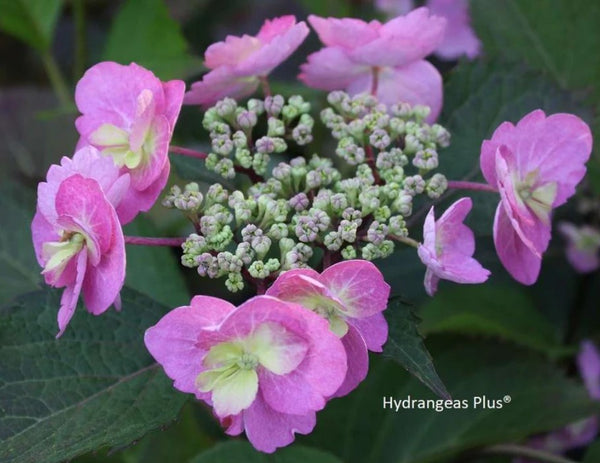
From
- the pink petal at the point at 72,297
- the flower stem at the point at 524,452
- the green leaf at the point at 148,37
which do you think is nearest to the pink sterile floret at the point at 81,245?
the pink petal at the point at 72,297

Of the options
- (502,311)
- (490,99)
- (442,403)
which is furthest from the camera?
(502,311)

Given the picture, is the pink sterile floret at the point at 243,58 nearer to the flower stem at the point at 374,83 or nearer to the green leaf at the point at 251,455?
the flower stem at the point at 374,83

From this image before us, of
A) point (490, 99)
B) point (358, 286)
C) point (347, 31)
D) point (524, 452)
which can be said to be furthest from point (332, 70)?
point (524, 452)

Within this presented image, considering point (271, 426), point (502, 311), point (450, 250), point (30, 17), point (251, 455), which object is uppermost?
point (450, 250)

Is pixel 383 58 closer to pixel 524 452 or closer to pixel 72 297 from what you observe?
pixel 72 297

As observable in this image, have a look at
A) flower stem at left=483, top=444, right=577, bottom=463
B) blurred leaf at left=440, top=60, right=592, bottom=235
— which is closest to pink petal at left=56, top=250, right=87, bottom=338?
blurred leaf at left=440, top=60, right=592, bottom=235

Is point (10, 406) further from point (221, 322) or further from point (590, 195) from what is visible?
point (590, 195)
